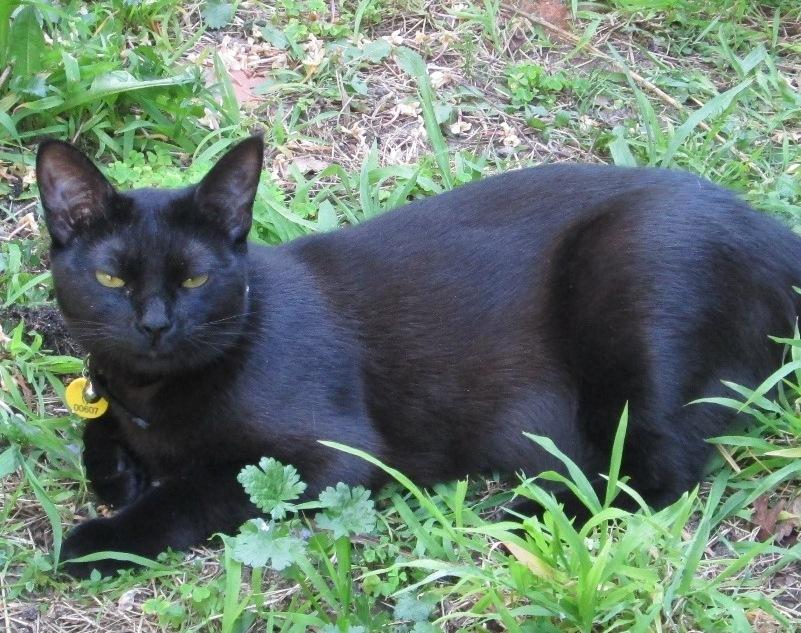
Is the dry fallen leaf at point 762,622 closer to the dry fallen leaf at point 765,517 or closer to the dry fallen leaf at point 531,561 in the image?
the dry fallen leaf at point 765,517

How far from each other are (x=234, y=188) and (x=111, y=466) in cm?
82

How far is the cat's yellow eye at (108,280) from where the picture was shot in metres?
2.40

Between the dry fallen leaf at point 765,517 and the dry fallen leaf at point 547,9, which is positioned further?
the dry fallen leaf at point 547,9

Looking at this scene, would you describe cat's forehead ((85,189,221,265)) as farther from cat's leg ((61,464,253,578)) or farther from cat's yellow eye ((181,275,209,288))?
cat's leg ((61,464,253,578))

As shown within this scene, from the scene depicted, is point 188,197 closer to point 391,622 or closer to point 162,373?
point 162,373

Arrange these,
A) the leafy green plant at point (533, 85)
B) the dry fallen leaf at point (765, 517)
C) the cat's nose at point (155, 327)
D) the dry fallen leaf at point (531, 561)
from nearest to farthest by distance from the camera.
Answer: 1. the dry fallen leaf at point (531, 561)
2. the cat's nose at point (155, 327)
3. the dry fallen leaf at point (765, 517)
4. the leafy green plant at point (533, 85)

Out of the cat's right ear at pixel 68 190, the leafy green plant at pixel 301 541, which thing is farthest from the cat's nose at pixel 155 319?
the leafy green plant at pixel 301 541

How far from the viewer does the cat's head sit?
7.84 feet

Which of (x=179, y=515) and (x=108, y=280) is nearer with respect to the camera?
(x=108, y=280)

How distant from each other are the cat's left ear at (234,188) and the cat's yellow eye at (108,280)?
0.27m

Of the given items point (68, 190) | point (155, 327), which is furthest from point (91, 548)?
point (68, 190)

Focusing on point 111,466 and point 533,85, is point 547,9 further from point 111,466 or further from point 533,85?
point 111,466

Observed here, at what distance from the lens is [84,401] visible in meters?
2.73

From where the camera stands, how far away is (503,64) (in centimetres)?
415
